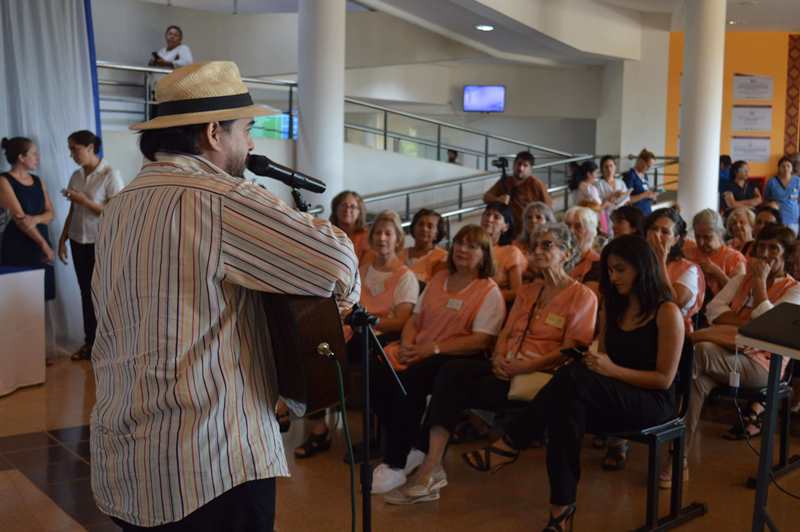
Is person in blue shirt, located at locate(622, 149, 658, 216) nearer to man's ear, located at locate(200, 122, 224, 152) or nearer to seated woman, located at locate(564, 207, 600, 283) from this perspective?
seated woman, located at locate(564, 207, 600, 283)

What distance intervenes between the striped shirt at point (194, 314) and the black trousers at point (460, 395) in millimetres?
2095

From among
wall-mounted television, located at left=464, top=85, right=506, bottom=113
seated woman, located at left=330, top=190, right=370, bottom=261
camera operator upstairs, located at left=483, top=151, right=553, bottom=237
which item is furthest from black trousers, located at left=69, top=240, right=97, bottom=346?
wall-mounted television, located at left=464, top=85, right=506, bottom=113

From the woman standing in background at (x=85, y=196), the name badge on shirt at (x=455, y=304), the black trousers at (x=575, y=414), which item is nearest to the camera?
the black trousers at (x=575, y=414)

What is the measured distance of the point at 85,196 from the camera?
19.3 feet

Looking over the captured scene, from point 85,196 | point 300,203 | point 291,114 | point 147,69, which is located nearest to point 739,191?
point 291,114

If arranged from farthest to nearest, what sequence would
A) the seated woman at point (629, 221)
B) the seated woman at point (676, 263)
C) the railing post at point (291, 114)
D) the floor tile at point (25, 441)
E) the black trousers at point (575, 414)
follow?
the railing post at point (291, 114)
the seated woman at point (629, 221)
the seated woman at point (676, 263)
the floor tile at point (25, 441)
the black trousers at point (575, 414)

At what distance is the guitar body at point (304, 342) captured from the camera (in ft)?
5.38

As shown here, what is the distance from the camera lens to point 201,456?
1600 millimetres

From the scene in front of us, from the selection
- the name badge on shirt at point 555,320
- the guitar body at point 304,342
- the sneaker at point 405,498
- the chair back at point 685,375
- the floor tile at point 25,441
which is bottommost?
the floor tile at point 25,441

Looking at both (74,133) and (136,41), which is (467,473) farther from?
(136,41)

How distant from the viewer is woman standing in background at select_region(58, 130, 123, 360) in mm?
5855

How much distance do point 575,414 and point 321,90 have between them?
5120 millimetres

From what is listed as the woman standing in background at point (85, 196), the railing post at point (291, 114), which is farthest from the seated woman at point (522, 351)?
the railing post at point (291, 114)

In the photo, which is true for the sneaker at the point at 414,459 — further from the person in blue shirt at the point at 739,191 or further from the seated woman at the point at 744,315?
the person in blue shirt at the point at 739,191
